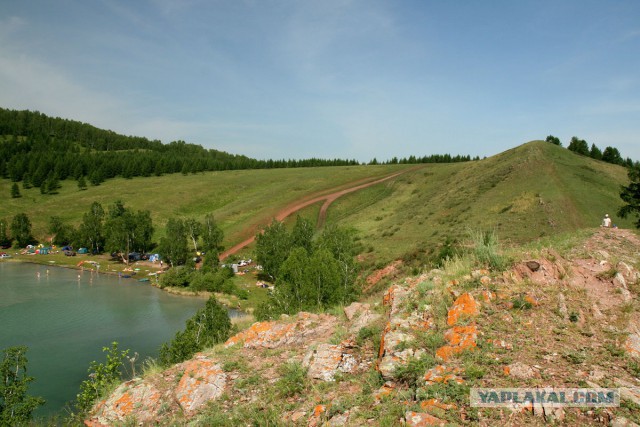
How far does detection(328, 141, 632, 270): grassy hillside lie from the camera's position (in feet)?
140

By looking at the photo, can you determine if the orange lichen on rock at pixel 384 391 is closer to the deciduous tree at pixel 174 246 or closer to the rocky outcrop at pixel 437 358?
the rocky outcrop at pixel 437 358

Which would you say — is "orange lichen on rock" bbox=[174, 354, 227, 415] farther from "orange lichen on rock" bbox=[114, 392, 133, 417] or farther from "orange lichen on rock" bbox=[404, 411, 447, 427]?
"orange lichen on rock" bbox=[404, 411, 447, 427]

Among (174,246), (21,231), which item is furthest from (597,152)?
(21,231)

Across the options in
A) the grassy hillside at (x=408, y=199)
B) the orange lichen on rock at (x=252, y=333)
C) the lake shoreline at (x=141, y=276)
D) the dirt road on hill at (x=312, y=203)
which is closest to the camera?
the orange lichen on rock at (x=252, y=333)

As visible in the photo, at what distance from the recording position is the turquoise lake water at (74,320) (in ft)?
95.1

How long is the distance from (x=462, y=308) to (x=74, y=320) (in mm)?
45021

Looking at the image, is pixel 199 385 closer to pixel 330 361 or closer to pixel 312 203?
pixel 330 361

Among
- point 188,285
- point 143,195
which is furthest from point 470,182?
point 143,195

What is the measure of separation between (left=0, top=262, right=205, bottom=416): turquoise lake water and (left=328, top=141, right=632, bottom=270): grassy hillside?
25820 mm

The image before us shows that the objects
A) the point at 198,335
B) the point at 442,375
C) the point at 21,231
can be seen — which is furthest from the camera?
the point at 21,231

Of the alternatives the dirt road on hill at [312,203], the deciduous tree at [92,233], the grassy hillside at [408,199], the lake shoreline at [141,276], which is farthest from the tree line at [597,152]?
the deciduous tree at [92,233]

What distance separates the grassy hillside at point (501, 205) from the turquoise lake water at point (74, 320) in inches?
1017

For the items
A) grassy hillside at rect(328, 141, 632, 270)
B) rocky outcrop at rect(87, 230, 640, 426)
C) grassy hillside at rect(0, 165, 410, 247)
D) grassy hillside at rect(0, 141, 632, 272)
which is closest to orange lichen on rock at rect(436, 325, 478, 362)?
rocky outcrop at rect(87, 230, 640, 426)

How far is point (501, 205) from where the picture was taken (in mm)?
51375
